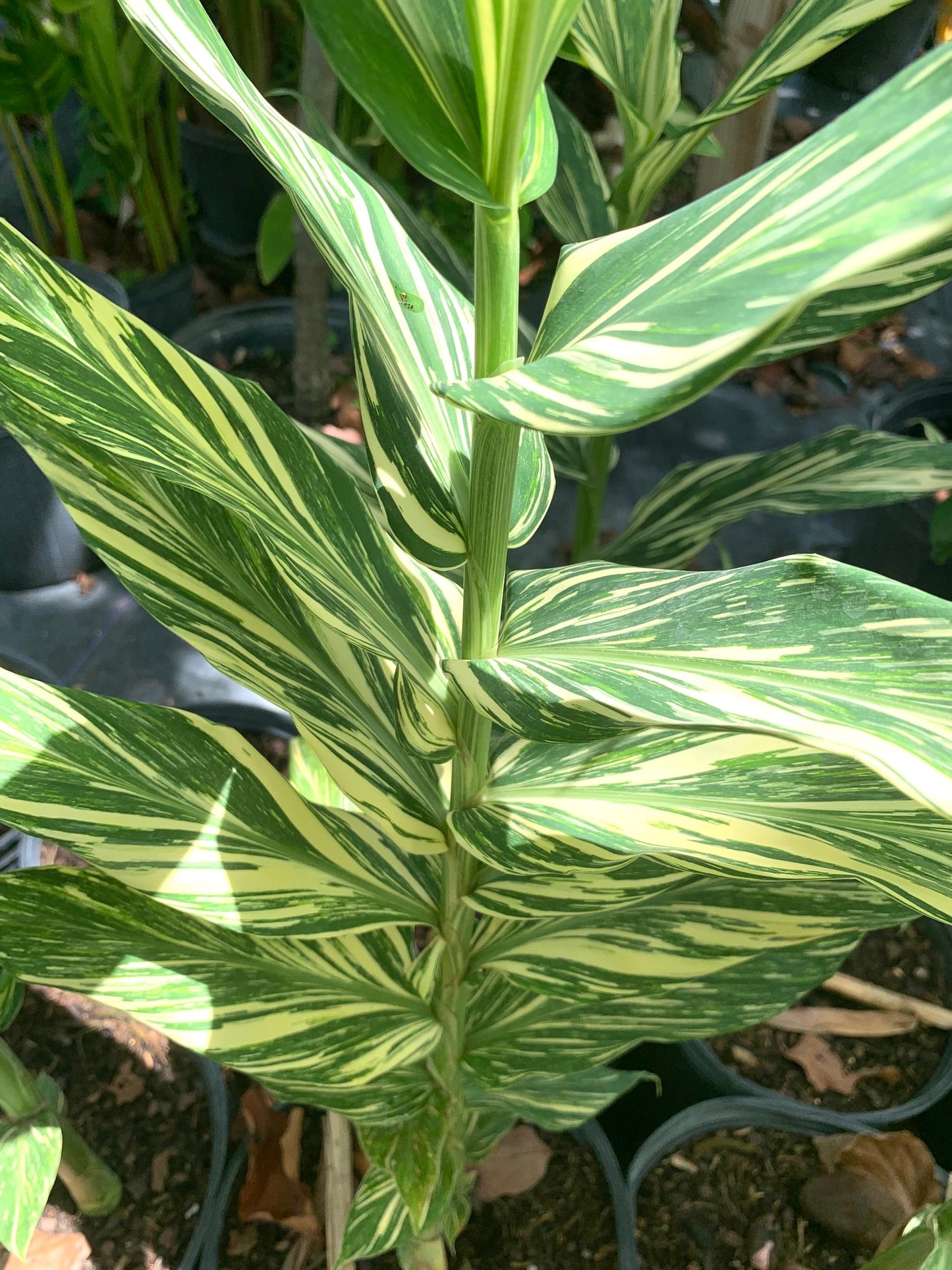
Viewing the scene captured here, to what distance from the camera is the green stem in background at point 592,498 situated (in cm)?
98

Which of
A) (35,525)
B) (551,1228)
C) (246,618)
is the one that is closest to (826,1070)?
(551,1228)

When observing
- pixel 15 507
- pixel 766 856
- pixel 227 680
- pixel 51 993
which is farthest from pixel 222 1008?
pixel 15 507

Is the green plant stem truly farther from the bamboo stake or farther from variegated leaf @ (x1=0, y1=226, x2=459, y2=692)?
the bamboo stake

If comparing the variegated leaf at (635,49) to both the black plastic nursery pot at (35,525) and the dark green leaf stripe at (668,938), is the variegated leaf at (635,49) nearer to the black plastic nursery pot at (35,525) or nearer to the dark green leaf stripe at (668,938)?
the dark green leaf stripe at (668,938)

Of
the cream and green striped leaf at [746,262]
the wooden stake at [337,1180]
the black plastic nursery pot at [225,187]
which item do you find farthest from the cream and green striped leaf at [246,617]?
the black plastic nursery pot at [225,187]

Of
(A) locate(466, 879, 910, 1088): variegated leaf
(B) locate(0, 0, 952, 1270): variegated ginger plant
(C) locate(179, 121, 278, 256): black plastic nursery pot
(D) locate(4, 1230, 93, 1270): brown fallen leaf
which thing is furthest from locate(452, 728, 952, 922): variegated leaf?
(C) locate(179, 121, 278, 256): black plastic nursery pot

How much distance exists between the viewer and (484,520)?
354mm

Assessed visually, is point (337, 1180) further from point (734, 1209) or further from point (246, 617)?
point (246, 617)

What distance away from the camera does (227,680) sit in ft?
4.04

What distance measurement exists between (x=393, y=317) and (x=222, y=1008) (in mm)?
392

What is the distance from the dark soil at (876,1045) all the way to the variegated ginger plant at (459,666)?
0.38 meters

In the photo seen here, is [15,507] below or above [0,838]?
above

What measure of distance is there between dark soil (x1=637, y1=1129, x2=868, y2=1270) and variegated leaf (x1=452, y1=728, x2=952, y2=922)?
53 centimetres

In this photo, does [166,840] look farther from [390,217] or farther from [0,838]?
[0,838]
